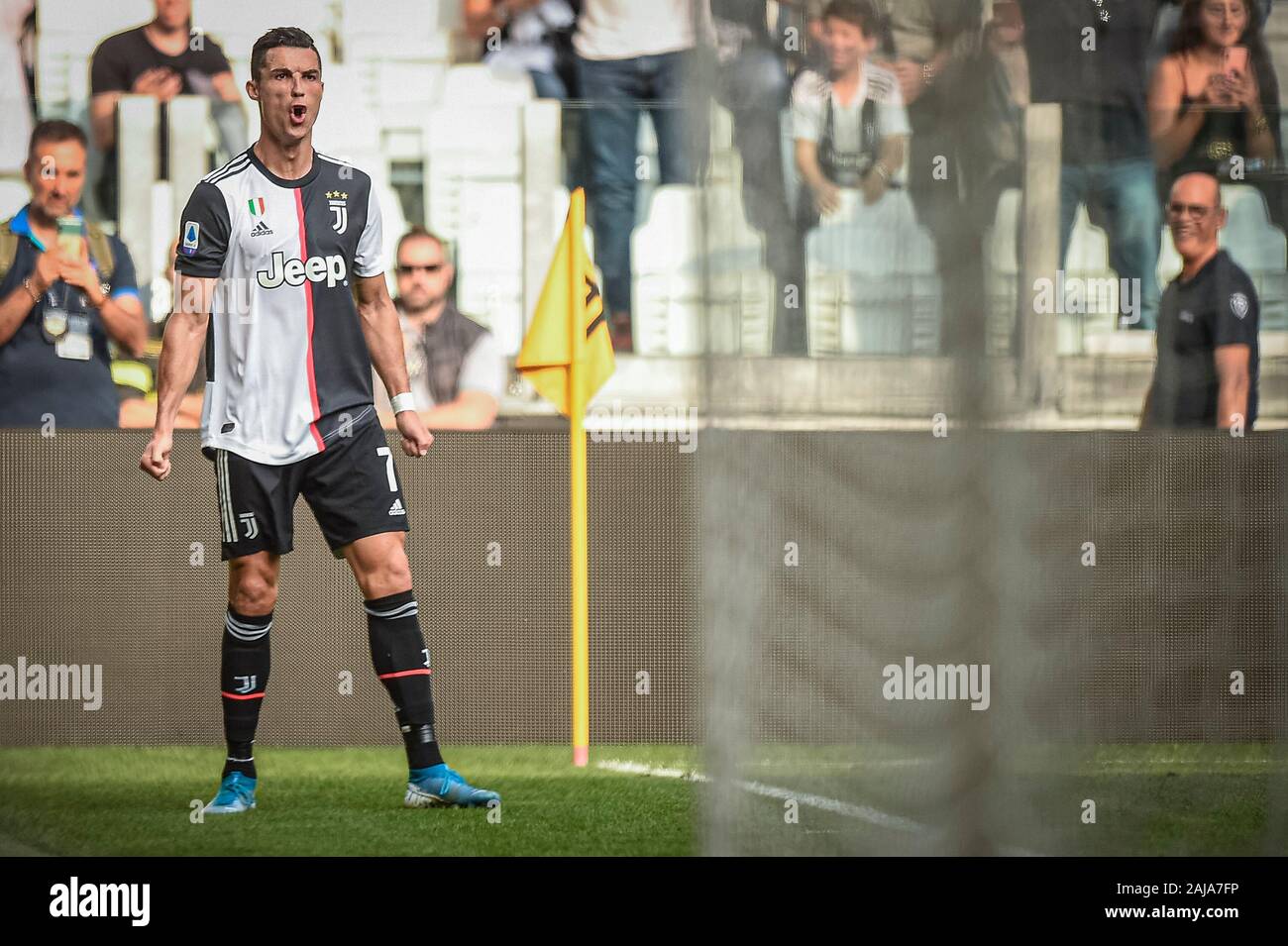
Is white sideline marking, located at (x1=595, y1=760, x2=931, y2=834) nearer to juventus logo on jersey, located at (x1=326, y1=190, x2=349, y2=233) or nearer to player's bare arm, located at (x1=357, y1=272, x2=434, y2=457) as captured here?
player's bare arm, located at (x1=357, y1=272, x2=434, y2=457)

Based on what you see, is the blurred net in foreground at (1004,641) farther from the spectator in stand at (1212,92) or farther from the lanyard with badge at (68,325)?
the lanyard with badge at (68,325)

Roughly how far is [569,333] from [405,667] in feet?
2.96

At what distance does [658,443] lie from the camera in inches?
167

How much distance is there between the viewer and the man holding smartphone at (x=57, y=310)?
4.16 meters

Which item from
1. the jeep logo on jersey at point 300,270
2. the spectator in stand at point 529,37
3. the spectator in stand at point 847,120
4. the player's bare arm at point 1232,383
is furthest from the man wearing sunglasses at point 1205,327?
the spectator in stand at point 529,37

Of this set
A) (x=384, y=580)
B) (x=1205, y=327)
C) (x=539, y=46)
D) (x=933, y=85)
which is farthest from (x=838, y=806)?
(x=539, y=46)

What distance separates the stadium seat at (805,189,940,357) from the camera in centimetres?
194

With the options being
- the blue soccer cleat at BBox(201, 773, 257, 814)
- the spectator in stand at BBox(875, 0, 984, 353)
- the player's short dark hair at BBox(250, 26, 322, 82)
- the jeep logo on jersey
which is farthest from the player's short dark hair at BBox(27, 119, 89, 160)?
the spectator in stand at BBox(875, 0, 984, 353)

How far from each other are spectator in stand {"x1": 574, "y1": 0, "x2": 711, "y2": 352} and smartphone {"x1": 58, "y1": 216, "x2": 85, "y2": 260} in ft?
4.41

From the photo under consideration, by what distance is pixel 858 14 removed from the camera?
1.95 metres

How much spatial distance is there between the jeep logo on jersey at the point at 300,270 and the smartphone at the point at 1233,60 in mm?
1983

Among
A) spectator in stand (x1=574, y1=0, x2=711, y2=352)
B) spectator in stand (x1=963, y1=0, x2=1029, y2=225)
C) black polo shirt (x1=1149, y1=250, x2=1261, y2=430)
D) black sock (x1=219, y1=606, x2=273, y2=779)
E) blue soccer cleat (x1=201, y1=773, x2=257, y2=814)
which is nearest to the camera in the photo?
spectator in stand (x1=963, y1=0, x2=1029, y2=225)
